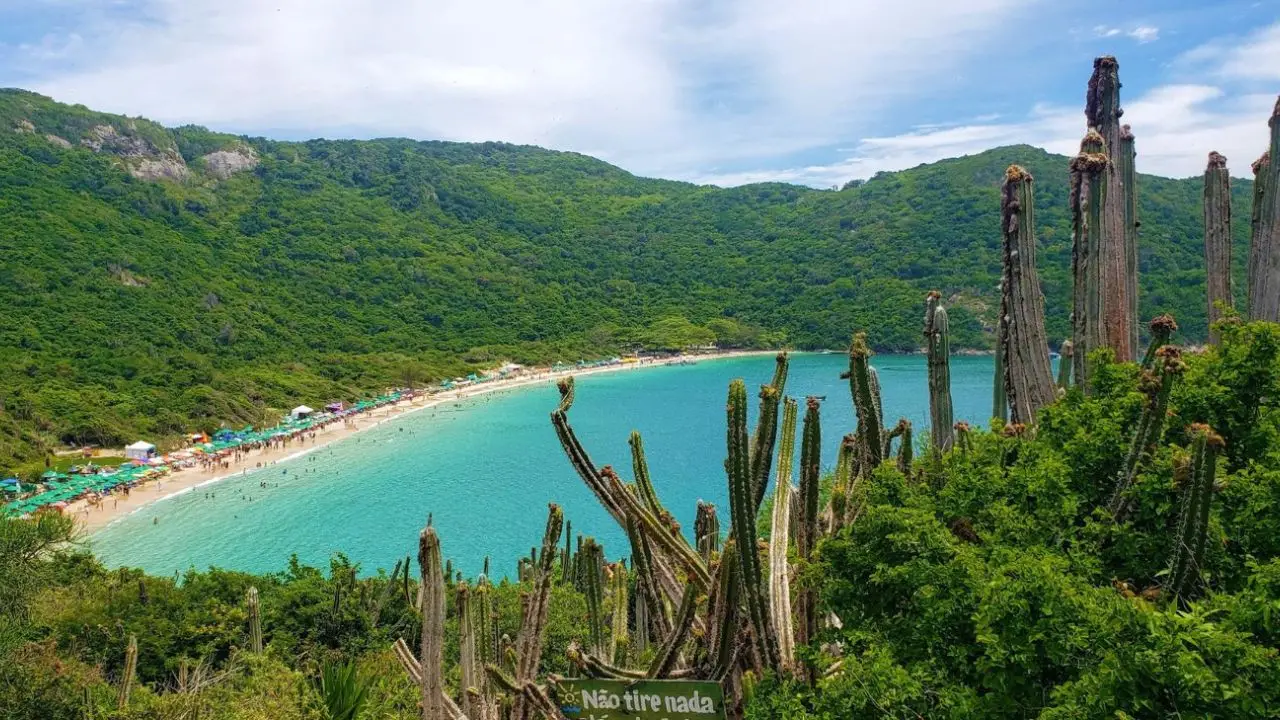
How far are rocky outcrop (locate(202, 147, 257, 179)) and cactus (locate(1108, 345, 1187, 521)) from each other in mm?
122216

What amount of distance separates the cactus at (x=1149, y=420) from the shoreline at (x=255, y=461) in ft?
104

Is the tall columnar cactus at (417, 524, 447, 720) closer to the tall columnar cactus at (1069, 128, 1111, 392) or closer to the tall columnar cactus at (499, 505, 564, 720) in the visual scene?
the tall columnar cactus at (499, 505, 564, 720)

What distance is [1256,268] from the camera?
25.1 feet

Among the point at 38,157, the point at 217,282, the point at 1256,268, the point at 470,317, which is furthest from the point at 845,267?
the point at 1256,268

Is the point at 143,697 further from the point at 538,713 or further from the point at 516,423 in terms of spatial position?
the point at 516,423

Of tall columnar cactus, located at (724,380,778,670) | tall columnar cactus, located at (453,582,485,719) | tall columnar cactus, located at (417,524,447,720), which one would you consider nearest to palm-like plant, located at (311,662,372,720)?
tall columnar cactus, located at (453,582,485,719)

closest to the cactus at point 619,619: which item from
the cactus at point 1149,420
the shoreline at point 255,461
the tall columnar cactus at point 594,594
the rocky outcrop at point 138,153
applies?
the tall columnar cactus at point 594,594

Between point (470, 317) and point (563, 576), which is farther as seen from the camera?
point (470, 317)

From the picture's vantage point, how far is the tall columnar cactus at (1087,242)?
6.55m

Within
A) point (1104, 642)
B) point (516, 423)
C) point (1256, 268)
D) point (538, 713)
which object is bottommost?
point (516, 423)

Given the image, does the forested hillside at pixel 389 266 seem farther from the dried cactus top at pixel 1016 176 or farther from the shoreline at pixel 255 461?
the dried cactus top at pixel 1016 176

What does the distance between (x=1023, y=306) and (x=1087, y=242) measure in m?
0.71

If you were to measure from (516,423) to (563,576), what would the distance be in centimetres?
4188

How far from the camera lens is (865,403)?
6434mm
